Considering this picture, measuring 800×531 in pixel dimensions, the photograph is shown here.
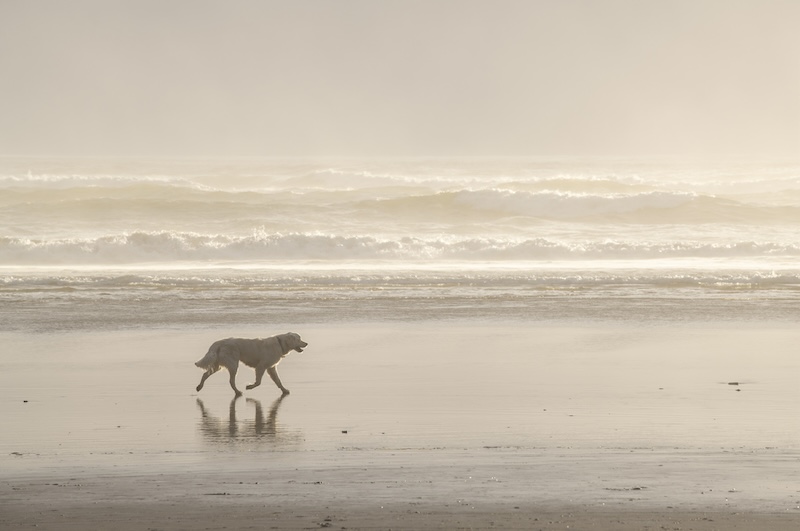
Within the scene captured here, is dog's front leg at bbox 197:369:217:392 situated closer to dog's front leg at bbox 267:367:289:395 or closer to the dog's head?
dog's front leg at bbox 267:367:289:395

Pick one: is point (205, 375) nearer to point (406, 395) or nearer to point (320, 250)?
point (406, 395)

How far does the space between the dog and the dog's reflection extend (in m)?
0.73

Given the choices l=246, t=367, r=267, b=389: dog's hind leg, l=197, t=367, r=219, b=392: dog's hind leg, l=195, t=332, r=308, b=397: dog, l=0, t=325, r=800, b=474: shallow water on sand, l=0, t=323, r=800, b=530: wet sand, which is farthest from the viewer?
l=246, t=367, r=267, b=389: dog's hind leg

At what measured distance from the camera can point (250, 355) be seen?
11594 millimetres

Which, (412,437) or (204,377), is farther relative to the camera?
(204,377)

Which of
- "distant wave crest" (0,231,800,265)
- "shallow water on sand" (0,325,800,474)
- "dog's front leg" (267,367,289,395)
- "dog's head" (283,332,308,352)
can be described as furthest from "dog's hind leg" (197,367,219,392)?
"distant wave crest" (0,231,800,265)

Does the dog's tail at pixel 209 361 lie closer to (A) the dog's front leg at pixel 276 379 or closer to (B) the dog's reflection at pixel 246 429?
(A) the dog's front leg at pixel 276 379

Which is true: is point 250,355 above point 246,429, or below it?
above

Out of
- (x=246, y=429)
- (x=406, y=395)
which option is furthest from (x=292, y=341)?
(x=246, y=429)

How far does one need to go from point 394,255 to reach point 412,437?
2014 cm

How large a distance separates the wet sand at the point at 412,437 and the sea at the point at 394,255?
136 inches

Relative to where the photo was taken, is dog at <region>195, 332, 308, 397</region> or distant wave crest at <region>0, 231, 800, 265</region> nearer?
dog at <region>195, 332, 308, 397</region>

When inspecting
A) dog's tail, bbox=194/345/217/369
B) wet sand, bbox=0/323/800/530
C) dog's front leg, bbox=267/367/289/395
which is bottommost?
wet sand, bbox=0/323/800/530

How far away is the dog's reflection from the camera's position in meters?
9.23
